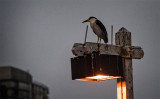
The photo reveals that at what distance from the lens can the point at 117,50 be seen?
614 centimetres

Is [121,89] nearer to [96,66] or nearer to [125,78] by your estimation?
[125,78]

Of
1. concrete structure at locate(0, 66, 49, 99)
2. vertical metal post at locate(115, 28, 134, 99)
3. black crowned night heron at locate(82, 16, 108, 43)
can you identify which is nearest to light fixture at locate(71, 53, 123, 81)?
vertical metal post at locate(115, 28, 134, 99)

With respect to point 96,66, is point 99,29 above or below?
above

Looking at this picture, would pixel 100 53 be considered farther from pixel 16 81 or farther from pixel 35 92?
pixel 16 81

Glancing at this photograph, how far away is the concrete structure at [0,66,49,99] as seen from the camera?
2.48 m

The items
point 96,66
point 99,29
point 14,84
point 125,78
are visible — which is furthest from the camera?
point 99,29

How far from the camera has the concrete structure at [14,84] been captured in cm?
248

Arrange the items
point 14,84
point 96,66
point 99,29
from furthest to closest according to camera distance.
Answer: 1. point 99,29
2. point 96,66
3. point 14,84

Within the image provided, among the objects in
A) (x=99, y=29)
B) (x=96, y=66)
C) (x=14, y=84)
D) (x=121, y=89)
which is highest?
(x=99, y=29)

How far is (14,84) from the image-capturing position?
255 cm

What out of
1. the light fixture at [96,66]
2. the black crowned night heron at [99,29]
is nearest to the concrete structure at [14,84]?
the light fixture at [96,66]

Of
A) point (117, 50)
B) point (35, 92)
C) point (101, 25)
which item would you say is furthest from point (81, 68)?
point (35, 92)

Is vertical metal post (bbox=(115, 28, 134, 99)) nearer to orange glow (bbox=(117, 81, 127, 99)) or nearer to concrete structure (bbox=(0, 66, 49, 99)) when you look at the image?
orange glow (bbox=(117, 81, 127, 99))

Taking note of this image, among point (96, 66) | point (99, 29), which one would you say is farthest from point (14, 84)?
point (99, 29)
